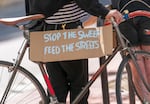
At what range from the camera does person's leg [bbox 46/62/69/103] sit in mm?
3664

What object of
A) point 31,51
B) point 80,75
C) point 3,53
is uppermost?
point 31,51

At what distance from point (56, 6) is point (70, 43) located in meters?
0.30

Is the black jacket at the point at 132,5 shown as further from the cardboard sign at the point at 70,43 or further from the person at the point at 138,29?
the cardboard sign at the point at 70,43

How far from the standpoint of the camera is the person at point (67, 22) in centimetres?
323

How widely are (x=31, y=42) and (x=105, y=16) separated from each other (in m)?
0.60

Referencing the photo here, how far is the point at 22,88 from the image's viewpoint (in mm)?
3893

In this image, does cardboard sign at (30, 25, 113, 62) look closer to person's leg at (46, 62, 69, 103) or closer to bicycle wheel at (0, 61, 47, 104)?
bicycle wheel at (0, 61, 47, 104)

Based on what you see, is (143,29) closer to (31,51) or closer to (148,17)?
(148,17)

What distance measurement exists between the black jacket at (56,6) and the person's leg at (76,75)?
493mm

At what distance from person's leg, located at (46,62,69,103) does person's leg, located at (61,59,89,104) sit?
0.18 ft

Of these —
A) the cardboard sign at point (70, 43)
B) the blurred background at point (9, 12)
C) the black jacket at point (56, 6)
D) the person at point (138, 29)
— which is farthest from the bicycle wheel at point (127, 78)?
the blurred background at point (9, 12)

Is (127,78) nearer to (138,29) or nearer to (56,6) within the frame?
(138,29)

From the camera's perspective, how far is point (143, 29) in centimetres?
371

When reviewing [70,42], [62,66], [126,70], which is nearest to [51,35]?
[70,42]
